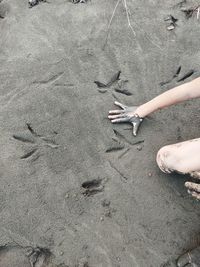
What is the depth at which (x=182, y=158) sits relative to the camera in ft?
8.69

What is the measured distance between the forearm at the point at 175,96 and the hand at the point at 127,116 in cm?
8

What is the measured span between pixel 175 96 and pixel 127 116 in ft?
1.41

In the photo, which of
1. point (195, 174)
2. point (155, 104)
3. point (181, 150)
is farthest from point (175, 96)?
point (195, 174)

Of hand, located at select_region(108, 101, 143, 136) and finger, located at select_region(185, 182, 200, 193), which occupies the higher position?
hand, located at select_region(108, 101, 143, 136)

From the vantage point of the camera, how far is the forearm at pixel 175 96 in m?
2.62

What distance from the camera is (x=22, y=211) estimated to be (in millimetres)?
2703

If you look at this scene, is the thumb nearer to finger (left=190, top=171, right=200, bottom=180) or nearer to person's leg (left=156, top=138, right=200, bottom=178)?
person's leg (left=156, top=138, right=200, bottom=178)

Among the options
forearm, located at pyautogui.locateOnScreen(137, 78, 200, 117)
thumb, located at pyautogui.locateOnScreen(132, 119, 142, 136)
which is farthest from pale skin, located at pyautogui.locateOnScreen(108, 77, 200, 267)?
thumb, located at pyautogui.locateOnScreen(132, 119, 142, 136)

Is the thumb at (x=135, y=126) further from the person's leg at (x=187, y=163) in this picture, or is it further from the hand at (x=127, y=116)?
the person's leg at (x=187, y=163)

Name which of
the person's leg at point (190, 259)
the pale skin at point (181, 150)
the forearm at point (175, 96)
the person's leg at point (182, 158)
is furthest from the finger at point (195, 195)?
the forearm at point (175, 96)

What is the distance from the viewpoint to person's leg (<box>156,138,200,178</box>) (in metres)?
2.60

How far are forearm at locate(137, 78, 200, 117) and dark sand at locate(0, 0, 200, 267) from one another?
8.8 inches

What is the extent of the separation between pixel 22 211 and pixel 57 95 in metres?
0.90

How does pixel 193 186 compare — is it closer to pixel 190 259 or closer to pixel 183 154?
pixel 183 154
